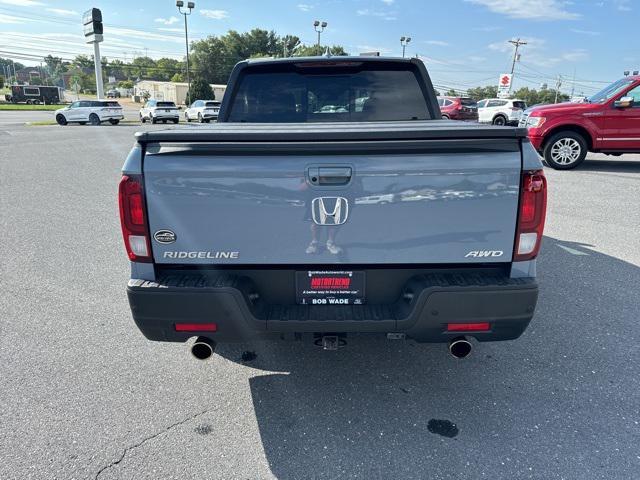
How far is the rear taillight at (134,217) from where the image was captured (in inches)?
89.6

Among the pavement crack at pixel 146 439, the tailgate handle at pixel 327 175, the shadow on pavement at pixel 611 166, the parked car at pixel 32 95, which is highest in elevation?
the parked car at pixel 32 95

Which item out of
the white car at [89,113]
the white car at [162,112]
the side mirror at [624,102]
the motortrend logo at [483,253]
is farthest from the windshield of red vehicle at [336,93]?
the white car at [89,113]

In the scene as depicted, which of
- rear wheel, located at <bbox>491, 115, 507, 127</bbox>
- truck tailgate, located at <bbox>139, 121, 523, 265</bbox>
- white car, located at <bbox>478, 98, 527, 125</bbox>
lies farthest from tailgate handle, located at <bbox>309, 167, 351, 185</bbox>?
rear wheel, located at <bbox>491, 115, 507, 127</bbox>

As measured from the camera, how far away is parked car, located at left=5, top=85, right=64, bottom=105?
6412 cm

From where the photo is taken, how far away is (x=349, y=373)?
3.10 metres

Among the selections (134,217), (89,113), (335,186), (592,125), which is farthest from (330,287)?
(89,113)

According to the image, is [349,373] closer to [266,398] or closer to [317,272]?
[266,398]

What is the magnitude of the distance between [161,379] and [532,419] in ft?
7.90

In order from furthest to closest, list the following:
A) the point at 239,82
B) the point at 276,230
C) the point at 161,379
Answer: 1. the point at 239,82
2. the point at 161,379
3. the point at 276,230

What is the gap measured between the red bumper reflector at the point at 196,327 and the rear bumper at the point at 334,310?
3cm

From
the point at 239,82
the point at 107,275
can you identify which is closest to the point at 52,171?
Answer: the point at 107,275

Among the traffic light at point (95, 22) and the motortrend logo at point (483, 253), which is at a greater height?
the traffic light at point (95, 22)

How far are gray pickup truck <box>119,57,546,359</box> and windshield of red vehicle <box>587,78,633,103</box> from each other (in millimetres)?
10381

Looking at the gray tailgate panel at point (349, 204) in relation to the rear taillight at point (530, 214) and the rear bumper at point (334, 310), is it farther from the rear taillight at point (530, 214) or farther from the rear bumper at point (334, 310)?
the rear bumper at point (334, 310)
